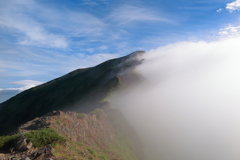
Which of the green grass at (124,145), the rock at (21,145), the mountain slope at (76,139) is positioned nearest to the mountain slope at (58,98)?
the mountain slope at (76,139)

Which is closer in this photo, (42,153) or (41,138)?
(42,153)

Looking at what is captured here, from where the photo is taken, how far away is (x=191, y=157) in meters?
38.2

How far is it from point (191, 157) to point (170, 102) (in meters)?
18.6

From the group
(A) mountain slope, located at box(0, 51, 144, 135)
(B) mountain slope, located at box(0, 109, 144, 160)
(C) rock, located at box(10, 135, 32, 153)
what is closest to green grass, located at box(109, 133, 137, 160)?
(B) mountain slope, located at box(0, 109, 144, 160)

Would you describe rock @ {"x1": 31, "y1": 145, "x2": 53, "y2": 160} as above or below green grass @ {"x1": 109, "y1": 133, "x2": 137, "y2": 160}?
above

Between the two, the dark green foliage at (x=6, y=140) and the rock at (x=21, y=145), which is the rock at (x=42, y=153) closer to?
the rock at (x=21, y=145)

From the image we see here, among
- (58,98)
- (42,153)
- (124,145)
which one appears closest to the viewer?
(42,153)

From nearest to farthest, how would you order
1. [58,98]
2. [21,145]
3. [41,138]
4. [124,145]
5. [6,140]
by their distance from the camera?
[21,145]
[6,140]
[41,138]
[124,145]
[58,98]

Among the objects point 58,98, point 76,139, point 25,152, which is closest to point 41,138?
point 25,152

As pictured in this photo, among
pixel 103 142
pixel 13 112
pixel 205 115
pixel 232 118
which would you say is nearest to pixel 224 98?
pixel 232 118

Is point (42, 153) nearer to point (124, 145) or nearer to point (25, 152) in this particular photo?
point (25, 152)

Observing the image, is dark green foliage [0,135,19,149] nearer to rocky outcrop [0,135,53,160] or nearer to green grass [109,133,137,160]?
rocky outcrop [0,135,53,160]

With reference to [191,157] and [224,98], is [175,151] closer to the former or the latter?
[191,157]

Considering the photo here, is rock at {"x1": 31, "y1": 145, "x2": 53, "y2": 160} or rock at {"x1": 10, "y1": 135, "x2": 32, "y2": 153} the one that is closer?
rock at {"x1": 31, "y1": 145, "x2": 53, "y2": 160}
